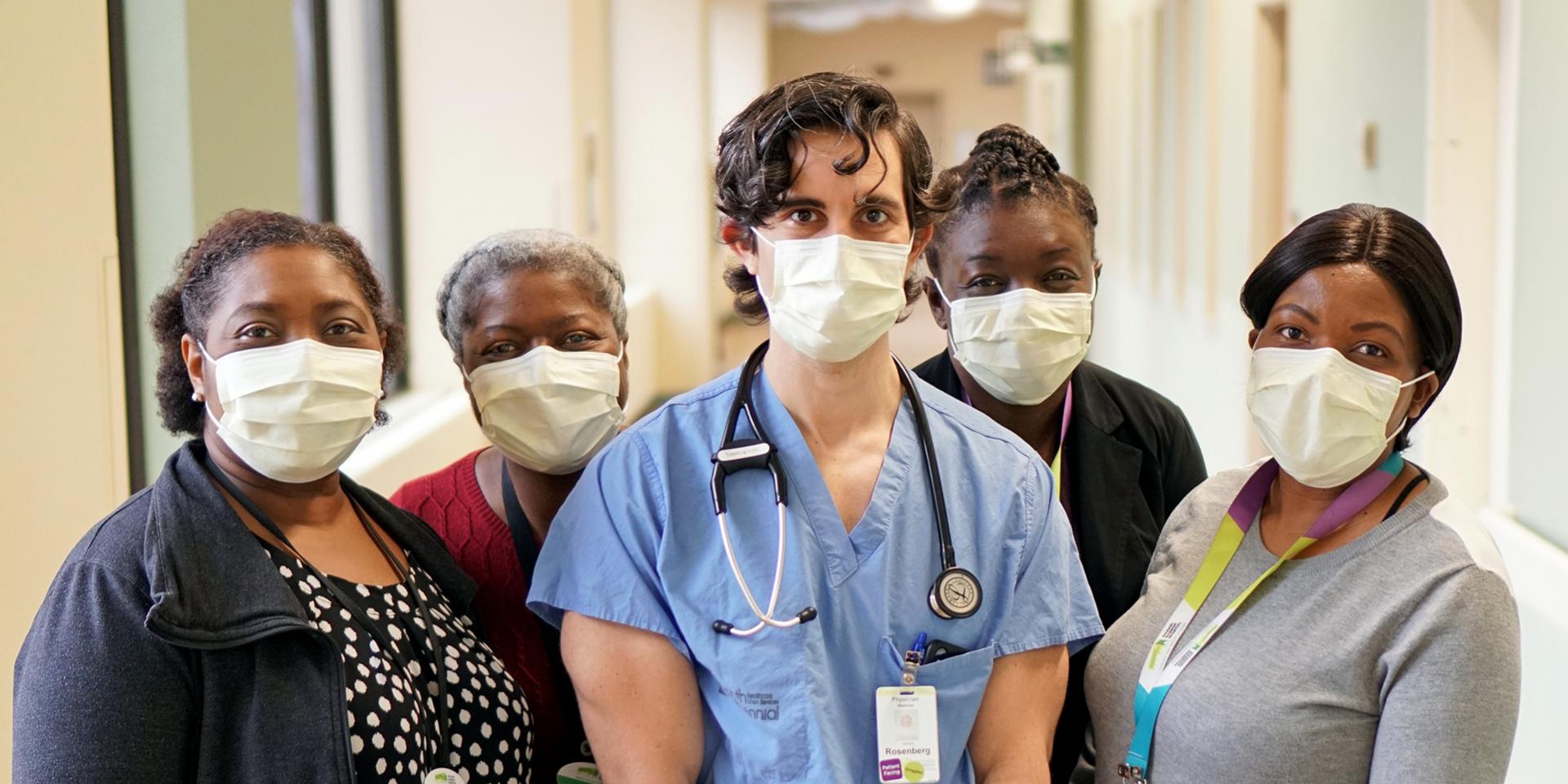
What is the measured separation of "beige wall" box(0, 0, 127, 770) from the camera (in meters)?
2.04

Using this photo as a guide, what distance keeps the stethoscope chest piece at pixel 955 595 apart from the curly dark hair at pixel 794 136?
0.44m

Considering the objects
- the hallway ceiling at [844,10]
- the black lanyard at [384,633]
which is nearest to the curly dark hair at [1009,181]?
the black lanyard at [384,633]

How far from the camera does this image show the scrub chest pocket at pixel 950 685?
5.14 ft

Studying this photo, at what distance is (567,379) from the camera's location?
2010 mm

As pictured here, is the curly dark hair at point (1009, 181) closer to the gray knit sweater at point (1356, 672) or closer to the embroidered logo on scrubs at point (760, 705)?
the gray knit sweater at point (1356, 672)

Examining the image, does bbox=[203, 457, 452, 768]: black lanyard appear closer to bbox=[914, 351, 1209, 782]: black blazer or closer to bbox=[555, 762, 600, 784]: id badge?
bbox=[555, 762, 600, 784]: id badge

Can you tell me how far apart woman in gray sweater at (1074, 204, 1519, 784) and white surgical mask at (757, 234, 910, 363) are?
19.6 inches

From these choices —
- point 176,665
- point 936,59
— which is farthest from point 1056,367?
point 936,59

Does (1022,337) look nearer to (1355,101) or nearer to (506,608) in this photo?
(506,608)

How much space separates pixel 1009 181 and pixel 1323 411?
0.65 metres

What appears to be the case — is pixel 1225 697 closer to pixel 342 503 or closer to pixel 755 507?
pixel 755 507

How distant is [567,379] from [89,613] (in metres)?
0.78

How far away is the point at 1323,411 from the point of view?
1.62m

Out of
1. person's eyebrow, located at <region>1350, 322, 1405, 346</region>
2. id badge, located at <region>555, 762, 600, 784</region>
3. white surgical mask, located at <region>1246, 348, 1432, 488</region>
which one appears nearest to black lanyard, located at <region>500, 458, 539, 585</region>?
id badge, located at <region>555, 762, 600, 784</region>
